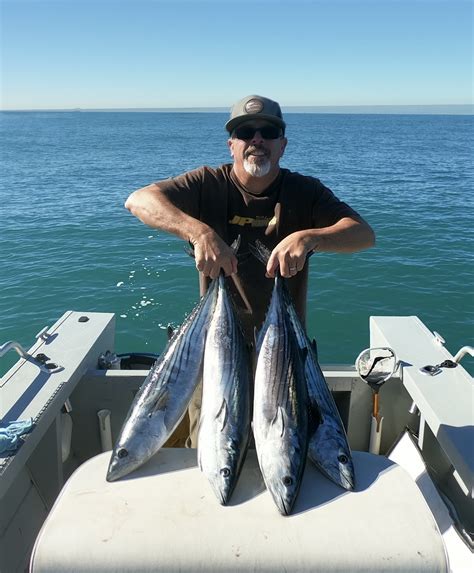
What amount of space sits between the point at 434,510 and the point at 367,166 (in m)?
29.5

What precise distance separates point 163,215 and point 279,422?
4.23 ft

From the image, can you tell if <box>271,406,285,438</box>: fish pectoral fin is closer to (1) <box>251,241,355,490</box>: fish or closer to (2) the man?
(1) <box>251,241,355,490</box>: fish

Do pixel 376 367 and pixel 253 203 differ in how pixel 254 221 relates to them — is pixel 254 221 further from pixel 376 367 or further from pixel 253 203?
pixel 376 367

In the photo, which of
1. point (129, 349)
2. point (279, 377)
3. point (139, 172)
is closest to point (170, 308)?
point (129, 349)

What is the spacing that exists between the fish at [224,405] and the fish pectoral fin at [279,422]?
5.4 inches

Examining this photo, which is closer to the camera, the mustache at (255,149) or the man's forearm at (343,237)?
the man's forearm at (343,237)

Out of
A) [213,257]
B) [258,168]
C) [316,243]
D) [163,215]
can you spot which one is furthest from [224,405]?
[258,168]

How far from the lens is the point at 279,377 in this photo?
7.59 ft

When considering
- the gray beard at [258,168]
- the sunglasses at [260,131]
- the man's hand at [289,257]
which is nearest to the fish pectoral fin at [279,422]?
the man's hand at [289,257]

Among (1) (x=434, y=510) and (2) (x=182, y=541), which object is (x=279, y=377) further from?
(1) (x=434, y=510)

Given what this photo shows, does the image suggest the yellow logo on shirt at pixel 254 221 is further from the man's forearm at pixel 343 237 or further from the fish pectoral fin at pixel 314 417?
the fish pectoral fin at pixel 314 417

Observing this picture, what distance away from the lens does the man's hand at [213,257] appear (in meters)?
2.42

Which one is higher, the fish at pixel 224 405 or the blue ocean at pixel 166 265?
the fish at pixel 224 405

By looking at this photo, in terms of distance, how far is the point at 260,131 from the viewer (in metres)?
2.98
